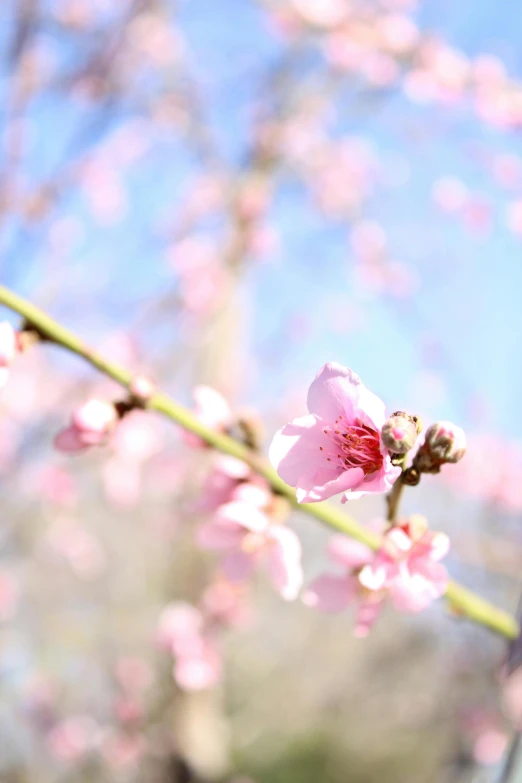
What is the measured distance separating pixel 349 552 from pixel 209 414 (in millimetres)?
323

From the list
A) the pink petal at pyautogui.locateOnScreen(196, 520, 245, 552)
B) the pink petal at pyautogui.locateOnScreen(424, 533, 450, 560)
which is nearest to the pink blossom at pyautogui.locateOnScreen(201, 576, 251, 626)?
the pink petal at pyautogui.locateOnScreen(196, 520, 245, 552)

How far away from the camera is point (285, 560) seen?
1.10m

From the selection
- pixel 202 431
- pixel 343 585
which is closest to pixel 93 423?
pixel 202 431

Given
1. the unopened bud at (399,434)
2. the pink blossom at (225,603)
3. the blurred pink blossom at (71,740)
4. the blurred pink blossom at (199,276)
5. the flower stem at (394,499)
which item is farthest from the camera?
the blurred pink blossom at (199,276)

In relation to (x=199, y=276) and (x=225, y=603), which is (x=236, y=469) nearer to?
(x=225, y=603)

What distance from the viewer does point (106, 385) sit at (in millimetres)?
4754

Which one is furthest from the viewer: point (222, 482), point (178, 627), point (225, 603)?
point (178, 627)

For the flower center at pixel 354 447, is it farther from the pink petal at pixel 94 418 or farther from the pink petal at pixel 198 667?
the pink petal at pixel 198 667

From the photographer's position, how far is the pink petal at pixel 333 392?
80cm

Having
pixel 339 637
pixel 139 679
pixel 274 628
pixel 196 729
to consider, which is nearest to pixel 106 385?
pixel 139 679

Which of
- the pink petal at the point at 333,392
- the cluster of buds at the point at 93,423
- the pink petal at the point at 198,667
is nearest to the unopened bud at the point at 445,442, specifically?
the pink petal at the point at 333,392

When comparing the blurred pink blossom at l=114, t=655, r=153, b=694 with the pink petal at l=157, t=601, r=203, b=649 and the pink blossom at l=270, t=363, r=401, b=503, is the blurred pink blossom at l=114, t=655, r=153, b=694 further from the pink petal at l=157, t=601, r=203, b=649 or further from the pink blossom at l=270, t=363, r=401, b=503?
the pink blossom at l=270, t=363, r=401, b=503

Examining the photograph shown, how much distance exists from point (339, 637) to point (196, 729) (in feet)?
14.3

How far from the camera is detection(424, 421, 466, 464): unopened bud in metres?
0.80
